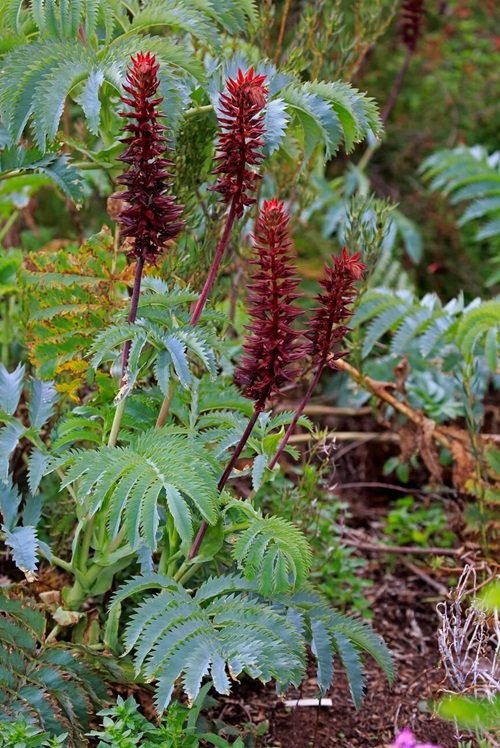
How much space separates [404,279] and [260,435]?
2.18 m

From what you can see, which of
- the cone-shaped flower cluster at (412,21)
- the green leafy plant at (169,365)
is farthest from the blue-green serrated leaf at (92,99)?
the cone-shaped flower cluster at (412,21)

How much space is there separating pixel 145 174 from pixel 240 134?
19 cm

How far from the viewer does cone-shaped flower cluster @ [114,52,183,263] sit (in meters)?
1.84

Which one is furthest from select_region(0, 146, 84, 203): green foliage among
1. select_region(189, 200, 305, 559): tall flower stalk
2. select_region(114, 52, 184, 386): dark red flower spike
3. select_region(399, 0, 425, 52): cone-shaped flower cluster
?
select_region(399, 0, 425, 52): cone-shaped flower cluster

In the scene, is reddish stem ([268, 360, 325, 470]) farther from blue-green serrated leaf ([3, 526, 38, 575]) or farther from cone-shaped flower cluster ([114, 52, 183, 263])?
blue-green serrated leaf ([3, 526, 38, 575])

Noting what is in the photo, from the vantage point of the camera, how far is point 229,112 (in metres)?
1.85

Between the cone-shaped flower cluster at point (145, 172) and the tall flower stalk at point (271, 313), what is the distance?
19 centimetres

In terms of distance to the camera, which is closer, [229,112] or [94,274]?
[229,112]

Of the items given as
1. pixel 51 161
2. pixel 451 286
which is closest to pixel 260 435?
pixel 51 161

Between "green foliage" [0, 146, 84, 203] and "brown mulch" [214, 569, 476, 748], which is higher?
"green foliage" [0, 146, 84, 203]

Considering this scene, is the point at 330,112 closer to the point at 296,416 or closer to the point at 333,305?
the point at 333,305

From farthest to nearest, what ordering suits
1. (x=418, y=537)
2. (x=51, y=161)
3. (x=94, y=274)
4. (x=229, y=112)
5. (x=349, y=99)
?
(x=418, y=537) < (x=94, y=274) < (x=51, y=161) < (x=349, y=99) < (x=229, y=112)

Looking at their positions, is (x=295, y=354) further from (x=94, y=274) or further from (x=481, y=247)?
(x=481, y=247)

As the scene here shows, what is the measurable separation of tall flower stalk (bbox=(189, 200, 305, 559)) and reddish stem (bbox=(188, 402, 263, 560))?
1 centimetres
